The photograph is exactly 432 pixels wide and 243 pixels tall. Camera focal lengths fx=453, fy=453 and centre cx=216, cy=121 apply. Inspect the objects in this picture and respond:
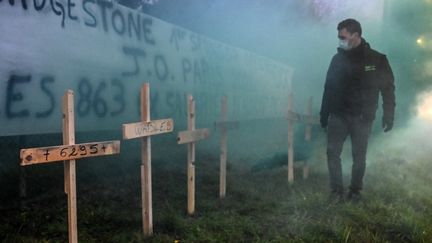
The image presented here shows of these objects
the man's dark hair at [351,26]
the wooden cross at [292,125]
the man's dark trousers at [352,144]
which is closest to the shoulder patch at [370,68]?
the man's dark hair at [351,26]

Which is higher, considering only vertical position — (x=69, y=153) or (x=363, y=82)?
(x=363, y=82)

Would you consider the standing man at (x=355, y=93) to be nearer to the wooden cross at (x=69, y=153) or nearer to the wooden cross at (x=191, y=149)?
the wooden cross at (x=191, y=149)

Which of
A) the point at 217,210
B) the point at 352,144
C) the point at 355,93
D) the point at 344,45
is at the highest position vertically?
the point at 344,45

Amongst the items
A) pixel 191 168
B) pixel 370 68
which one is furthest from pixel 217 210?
pixel 370 68

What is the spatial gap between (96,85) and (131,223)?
1.40m

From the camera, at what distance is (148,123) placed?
3.82m

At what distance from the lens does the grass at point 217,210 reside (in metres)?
3.92

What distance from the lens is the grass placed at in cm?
392

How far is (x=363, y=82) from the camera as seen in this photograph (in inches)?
203

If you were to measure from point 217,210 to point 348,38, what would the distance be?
2.43 m

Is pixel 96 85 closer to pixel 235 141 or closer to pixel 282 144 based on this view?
pixel 235 141

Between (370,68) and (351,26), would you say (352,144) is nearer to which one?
(370,68)

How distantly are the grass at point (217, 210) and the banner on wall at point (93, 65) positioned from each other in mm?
847

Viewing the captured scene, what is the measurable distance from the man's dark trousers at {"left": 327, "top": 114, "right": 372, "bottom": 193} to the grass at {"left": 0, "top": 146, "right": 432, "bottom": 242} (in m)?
0.25
